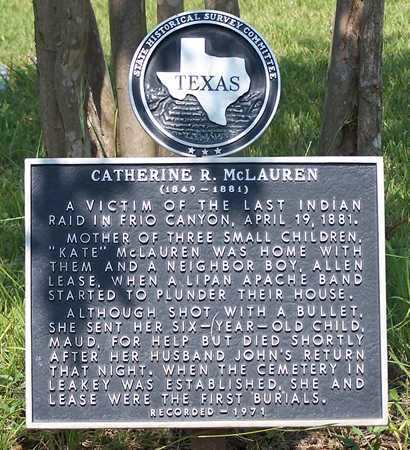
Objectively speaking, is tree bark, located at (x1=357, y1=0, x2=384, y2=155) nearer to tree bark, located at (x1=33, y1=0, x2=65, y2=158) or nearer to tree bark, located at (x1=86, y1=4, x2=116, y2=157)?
tree bark, located at (x1=86, y1=4, x2=116, y2=157)

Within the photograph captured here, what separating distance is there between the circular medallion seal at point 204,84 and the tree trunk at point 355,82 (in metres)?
1.43

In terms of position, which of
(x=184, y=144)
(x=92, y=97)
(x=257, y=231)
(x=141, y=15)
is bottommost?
(x=257, y=231)

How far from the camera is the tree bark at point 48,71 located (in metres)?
4.99

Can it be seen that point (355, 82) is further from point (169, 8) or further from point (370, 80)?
point (169, 8)

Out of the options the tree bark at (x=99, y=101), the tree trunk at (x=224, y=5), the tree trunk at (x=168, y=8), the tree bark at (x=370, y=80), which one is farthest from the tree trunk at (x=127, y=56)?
the tree bark at (x=370, y=80)

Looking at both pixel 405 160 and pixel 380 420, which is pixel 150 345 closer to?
pixel 380 420

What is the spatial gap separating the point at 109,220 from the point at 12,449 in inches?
46.8

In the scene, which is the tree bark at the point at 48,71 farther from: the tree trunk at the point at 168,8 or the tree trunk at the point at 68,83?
the tree trunk at the point at 168,8

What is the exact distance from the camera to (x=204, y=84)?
3941 millimetres

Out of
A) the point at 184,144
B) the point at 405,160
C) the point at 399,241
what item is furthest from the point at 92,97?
the point at 405,160

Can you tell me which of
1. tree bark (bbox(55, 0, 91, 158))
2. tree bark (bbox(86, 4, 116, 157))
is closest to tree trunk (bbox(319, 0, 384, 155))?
tree bark (bbox(86, 4, 116, 157))

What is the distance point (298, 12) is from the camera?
38.8 feet

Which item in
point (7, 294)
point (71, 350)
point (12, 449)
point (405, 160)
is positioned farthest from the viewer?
point (405, 160)

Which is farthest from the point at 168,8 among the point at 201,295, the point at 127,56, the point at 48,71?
the point at 201,295
